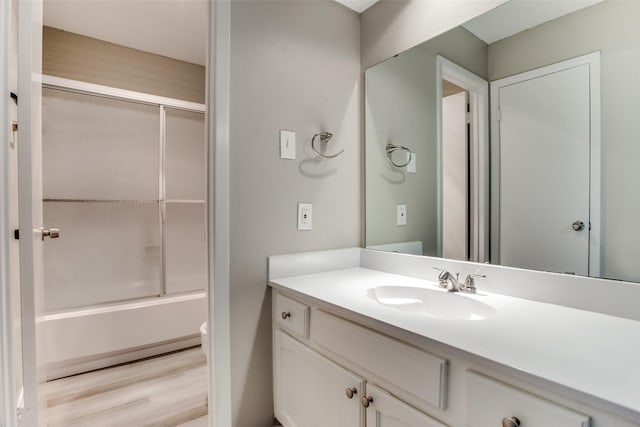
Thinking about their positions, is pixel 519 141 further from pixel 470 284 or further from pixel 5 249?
pixel 5 249

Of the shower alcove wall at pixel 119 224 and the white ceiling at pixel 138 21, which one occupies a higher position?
the white ceiling at pixel 138 21

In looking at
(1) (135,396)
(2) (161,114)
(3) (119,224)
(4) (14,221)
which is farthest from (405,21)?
(1) (135,396)

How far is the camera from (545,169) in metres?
1.15

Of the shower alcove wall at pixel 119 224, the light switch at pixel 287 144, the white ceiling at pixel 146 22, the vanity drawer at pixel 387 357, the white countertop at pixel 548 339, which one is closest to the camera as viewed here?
the white countertop at pixel 548 339

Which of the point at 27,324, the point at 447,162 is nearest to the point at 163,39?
the point at 27,324

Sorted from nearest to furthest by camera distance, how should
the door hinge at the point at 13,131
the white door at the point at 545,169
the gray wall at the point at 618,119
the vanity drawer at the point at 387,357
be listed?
the vanity drawer at the point at 387,357 < the gray wall at the point at 618,119 < the white door at the point at 545,169 < the door hinge at the point at 13,131

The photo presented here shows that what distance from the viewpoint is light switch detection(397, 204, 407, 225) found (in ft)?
5.48

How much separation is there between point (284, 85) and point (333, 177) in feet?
1.68

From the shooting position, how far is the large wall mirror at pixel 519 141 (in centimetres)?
99

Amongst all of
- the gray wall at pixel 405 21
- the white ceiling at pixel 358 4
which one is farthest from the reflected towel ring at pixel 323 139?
the white ceiling at pixel 358 4

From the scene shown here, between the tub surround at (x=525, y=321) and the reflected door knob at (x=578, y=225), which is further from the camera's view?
the reflected door knob at (x=578, y=225)

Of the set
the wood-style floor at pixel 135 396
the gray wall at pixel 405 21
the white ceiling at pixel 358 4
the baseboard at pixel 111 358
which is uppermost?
the white ceiling at pixel 358 4

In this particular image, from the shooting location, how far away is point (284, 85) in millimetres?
1499

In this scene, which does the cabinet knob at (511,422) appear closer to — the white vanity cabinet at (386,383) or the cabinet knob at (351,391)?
the white vanity cabinet at (386,383)
